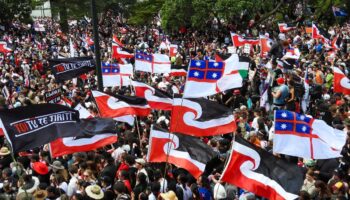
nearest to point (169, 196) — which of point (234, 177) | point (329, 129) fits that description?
point (234, 177)

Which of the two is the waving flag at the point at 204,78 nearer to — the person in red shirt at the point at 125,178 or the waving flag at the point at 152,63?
the person in red shirt at the point at 125,178

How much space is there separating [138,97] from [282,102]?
4.16 meters

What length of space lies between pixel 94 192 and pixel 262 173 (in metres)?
2.50

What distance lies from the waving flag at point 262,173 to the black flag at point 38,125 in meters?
2.59

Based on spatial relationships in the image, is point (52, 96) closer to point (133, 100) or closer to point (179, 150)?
point (133, 100)

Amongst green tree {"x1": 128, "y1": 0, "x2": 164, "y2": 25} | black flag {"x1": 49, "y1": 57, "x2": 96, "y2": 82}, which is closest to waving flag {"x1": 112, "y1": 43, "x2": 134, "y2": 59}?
black flag {"x1": 49, "y1": 57, "x2": 96, "y2": 82}

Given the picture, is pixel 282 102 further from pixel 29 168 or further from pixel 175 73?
pixel 29 168

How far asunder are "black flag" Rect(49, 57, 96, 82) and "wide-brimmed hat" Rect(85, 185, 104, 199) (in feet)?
18.1

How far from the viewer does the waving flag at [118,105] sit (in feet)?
34.0

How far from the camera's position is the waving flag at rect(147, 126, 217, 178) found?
26.3 ft

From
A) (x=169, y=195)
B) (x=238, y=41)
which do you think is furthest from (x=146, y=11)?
(x=169, y=195)

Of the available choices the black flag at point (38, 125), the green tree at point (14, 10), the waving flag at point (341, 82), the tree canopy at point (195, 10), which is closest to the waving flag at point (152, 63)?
the waving flag at point (341, 82)

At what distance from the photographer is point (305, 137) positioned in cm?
758

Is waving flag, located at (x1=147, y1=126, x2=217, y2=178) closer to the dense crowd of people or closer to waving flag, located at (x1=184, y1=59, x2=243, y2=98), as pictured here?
the dense crowd of people
